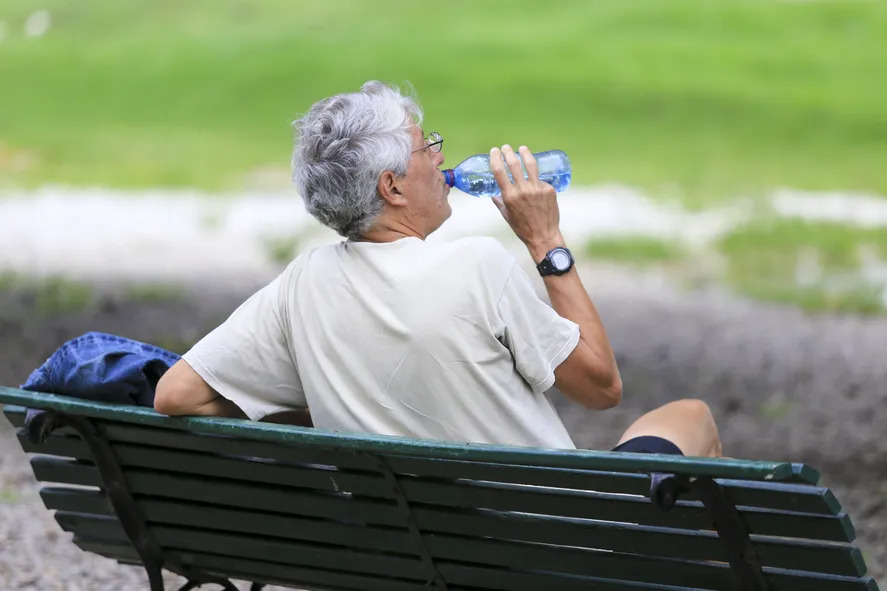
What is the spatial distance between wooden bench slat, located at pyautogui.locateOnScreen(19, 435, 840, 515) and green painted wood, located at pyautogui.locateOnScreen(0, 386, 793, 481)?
8 cm

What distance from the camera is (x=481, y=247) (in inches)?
115

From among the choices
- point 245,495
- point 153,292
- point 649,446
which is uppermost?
point 245,495

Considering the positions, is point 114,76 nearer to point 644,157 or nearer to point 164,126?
point 164,126

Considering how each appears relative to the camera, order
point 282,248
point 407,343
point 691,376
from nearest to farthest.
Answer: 1. point 407,343
2. point 691,376
3. point 282,248

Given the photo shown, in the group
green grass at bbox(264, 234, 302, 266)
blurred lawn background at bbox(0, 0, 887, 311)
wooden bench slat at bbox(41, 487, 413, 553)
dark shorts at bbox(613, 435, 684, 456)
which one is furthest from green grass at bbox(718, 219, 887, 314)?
wooden bench slat at bbox(41, 487, 413, 553)

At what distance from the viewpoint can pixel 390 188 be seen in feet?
10.0

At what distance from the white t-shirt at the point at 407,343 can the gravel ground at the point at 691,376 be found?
1.91 metres

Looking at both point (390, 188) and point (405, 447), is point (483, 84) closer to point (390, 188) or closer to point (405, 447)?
point (390, 188)

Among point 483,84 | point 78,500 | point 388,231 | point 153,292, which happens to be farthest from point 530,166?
point 483,84

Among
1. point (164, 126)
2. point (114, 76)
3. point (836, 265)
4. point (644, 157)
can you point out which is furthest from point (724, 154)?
A: point (114, 76)

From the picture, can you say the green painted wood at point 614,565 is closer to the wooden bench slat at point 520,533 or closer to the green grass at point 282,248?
the wooden bench slat at point 520,533

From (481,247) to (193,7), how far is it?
2053 cm

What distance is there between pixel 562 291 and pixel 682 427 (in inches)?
18.8

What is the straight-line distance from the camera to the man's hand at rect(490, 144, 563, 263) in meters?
3.10
